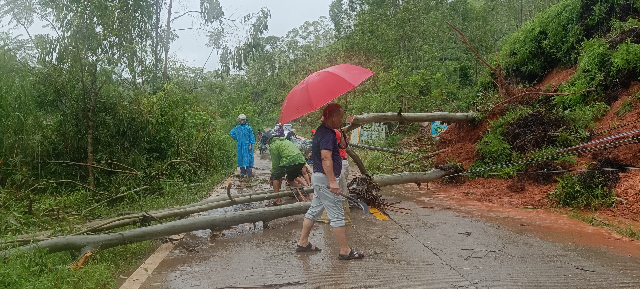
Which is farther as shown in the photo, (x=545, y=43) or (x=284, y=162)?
(x=545, y=43)

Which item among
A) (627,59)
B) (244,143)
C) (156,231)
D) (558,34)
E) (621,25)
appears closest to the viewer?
(156,231)

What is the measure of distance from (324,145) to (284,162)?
308 cm

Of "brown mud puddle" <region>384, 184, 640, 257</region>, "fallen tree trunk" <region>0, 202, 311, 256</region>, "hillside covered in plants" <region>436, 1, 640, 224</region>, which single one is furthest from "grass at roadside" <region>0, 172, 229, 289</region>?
"hillside covered in plants" <region>436, 1, 640, 224</region>

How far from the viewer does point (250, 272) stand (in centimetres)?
459

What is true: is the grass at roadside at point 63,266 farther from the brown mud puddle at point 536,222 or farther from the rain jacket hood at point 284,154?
the brown mud puddle at point 536,222

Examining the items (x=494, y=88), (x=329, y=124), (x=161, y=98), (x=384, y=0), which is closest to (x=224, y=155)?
(x=161, y=98)

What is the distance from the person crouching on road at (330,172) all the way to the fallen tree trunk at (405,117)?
2.33 metres

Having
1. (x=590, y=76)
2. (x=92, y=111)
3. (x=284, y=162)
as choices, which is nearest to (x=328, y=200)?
(x=284, y=162)

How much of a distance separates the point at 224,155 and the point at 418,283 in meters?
12.1

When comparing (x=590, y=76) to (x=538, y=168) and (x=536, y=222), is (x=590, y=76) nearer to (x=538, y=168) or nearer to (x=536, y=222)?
(x=538, y=168)

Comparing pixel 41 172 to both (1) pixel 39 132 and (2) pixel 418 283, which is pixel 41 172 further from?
(2) pixel 418 283

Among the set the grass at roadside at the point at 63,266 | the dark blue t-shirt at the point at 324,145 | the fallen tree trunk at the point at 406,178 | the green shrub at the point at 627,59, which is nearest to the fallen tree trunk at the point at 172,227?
the grass at roadside at the point at 63,266

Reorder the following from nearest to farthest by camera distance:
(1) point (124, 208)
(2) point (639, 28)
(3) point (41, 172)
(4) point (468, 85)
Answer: (1) point (124, 208)
(3) point (41, 172)
(2) point (639, 28)
(4) point (468, 85)

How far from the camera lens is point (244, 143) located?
12219 millimetres
